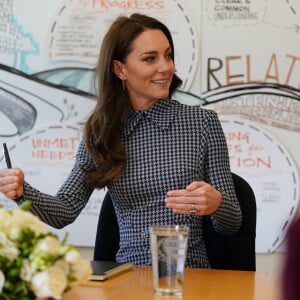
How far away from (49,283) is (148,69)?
1265 mm

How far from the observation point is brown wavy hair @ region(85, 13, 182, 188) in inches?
70.1

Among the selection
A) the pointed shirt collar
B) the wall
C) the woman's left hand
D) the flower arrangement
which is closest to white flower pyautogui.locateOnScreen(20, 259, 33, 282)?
the flower arrangement

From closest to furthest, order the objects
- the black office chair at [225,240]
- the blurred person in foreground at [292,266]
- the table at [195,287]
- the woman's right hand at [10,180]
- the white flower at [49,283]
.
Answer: the blurred person in foreground at [292,266] → the white flower at [49,283] → the table at [195,287] → the woman's right hand at [10,180] → the black office chair at [225,240]

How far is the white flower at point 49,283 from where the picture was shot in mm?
663

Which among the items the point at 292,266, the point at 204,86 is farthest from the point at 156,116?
the point at 292,266

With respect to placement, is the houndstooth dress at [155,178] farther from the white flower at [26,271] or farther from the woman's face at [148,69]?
the white flower at [26,271]

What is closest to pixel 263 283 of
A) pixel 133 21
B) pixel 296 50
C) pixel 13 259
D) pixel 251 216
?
pixel 251 216

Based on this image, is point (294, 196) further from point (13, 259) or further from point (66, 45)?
point (13, 259)

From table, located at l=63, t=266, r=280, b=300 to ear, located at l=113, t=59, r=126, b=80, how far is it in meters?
0.73

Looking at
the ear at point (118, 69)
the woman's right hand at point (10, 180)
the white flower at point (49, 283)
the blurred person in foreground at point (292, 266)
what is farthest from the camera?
the ear at point (118, 69)

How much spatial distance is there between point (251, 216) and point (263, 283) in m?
0.43

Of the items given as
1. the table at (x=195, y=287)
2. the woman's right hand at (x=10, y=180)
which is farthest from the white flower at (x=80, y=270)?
the woman's right hand at (x=10, y=180)

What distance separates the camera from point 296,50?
2.38m

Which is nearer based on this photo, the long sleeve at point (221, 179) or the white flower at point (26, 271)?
the white flower at point (26, 271)
